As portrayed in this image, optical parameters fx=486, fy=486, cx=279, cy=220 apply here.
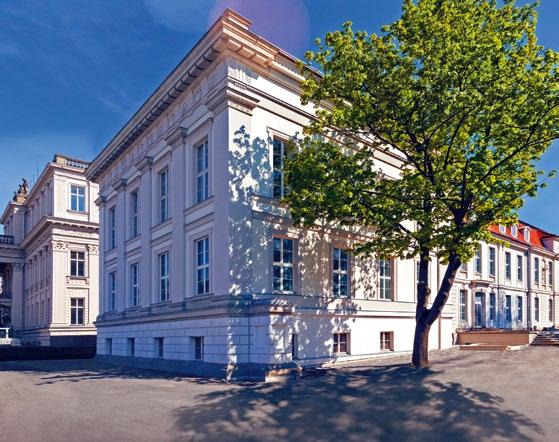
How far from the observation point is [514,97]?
14.9m

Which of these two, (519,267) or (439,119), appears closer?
(439,119)

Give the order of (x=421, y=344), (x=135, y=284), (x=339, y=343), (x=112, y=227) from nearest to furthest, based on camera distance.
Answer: (x=421, y=344) → (x=339, y=343) → (x=135, y=284) → (x=112, y=227)

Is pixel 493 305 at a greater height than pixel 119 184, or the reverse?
pixel 119 184

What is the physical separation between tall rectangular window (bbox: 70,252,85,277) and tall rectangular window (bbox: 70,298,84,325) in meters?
2.47

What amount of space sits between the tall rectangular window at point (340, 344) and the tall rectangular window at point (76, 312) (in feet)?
102

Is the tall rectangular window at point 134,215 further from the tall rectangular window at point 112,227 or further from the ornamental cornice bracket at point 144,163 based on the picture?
the tall rectangular window at point 112,227

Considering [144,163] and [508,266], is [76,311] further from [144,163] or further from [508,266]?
[508,266]

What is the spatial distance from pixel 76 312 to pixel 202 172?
30104mm

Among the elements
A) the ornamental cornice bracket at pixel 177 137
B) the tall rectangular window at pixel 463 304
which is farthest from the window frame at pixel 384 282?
the tall rectangular window at pixel 463 304

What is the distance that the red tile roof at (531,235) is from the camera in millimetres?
43031

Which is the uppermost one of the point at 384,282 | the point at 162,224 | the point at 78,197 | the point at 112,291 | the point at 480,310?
the point at 78,197

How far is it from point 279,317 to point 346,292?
6.00m

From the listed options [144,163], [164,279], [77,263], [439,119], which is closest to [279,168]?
[439,119]

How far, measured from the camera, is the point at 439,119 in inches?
618
